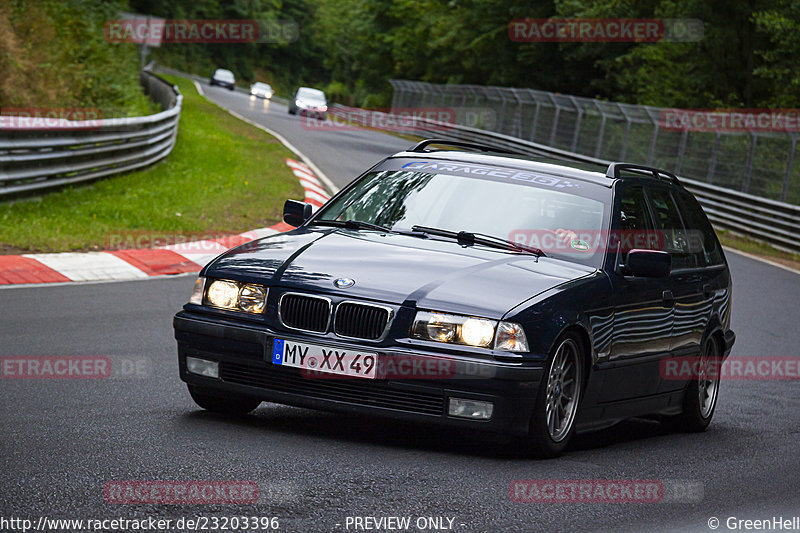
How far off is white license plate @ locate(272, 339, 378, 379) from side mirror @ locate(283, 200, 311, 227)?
1.68 meters

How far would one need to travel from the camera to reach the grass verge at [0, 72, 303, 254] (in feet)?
46.6

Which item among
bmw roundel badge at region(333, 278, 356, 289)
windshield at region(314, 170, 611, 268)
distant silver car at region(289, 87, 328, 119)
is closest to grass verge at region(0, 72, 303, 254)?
windshield at region(314, 170, 611, 268)

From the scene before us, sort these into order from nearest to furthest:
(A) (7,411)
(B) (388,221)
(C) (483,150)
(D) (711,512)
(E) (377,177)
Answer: (D) (711,512)
(A) (7,411)
(B) (388,221)
(E) (377,177)
(C) (483,150)

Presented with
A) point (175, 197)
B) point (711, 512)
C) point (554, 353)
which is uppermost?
point (554, 353)

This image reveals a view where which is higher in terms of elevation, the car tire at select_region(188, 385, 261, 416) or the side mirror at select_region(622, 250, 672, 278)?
the side mirror at select_region(622, 250, 672, 278)

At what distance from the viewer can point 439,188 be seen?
7.18 m

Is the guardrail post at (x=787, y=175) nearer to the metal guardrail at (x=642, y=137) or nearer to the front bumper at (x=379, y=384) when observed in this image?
the metal guardrail at (x=642, y=137)

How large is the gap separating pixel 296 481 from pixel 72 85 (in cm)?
2075

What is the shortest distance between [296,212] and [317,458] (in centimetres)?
231

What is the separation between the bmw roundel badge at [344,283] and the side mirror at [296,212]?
155 cm

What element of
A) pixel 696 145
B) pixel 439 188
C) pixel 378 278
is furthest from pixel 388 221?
pixel 696 145

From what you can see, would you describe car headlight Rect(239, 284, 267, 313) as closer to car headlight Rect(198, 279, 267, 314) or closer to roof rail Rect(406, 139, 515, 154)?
car headlight Rect(198, 279, 267, 314)

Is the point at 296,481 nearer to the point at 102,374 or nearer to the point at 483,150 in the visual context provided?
the point at 102,374

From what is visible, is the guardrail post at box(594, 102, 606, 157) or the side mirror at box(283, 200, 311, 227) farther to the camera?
the guardrail post at box(594, 102, 606, 157)
